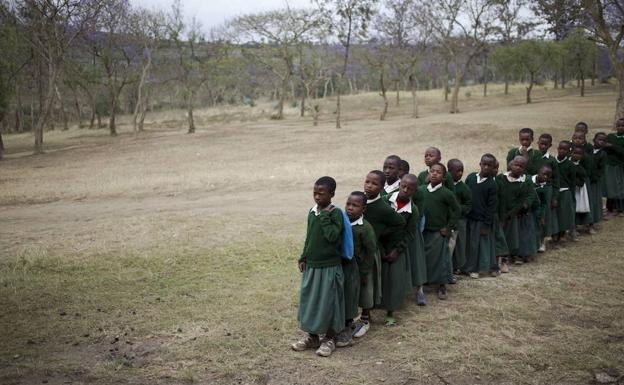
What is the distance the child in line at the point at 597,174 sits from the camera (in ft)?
29.4

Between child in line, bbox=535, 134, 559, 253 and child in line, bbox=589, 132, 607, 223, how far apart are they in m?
1.40

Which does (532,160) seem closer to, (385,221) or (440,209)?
(440,209)

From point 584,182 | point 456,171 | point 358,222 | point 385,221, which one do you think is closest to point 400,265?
point 385,221

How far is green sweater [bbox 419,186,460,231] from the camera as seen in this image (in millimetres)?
5770

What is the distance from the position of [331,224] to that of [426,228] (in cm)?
193

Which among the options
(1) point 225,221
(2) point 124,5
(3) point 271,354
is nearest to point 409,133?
(1) point 225,221

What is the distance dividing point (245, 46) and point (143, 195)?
3008cm

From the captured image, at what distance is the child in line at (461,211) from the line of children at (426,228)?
0.01 metres

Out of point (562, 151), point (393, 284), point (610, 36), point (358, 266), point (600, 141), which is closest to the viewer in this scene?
point (358, 266)

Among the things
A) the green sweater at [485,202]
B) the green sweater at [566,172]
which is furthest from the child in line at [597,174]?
the green sweater at [485,202]

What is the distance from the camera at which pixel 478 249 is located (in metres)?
6.53

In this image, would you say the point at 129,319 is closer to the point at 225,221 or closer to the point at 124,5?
the point at 225,221

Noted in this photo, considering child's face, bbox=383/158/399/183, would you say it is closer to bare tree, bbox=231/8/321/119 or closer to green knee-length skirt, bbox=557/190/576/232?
green knee-length skirt, bbox=557/190/576/232

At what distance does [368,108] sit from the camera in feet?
157
